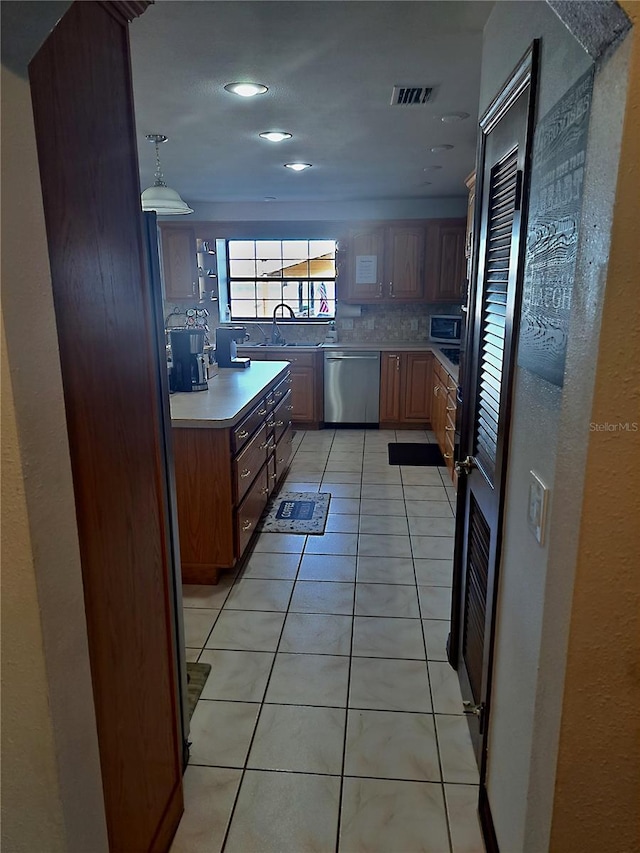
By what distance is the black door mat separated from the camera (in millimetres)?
5355

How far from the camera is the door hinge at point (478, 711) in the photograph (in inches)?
70.5

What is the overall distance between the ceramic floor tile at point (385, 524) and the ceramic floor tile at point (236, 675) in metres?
1.48

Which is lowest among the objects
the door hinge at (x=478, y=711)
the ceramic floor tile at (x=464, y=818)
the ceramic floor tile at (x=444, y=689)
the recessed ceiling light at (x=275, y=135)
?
the ceramic floor tile at (x=464, y=818)

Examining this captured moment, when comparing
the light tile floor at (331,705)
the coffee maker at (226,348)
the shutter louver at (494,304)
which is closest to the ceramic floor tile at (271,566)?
the light tile floor at (331,705)

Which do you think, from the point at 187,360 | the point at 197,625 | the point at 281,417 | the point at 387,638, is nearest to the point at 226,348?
the point at 281,417

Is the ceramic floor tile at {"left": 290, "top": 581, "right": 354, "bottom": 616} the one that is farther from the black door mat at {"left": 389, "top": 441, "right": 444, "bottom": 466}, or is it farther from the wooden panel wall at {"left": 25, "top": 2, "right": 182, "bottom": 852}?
the black door mat at {"left": 389, "top": 441, "right": 444, "bottom": 466}

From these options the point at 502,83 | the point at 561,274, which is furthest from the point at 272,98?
the point at 561,274

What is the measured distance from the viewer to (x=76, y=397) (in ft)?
3.72

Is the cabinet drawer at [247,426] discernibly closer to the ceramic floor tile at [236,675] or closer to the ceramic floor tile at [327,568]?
the ceramic floor tile at [327,568]

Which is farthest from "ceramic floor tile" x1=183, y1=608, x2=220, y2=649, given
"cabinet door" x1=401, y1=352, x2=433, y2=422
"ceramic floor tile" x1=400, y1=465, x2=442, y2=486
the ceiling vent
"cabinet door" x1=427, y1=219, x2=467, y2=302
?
"cabinet door" x1=427, y1=219, x2=467, y2=302

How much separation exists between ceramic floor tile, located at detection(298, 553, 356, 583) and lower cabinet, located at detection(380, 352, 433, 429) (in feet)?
10.6

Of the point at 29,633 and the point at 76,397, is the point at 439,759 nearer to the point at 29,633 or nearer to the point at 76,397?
the point at 29,633

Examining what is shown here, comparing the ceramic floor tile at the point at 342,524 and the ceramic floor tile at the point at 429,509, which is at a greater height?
the ceramic floor tile at the point at 429,509

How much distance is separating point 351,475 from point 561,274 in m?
3.96
